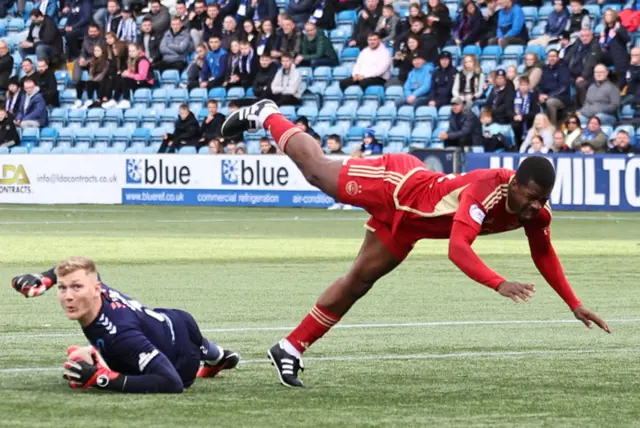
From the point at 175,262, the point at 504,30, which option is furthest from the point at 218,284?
the point at 504,30

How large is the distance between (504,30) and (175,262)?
1456 centimetres

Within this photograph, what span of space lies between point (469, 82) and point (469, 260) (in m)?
22.2

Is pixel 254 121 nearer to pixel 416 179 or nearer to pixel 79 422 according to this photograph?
pixel 416 179

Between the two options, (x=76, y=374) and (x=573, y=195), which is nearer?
(x=76, y=374)

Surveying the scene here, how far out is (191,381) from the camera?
831cm

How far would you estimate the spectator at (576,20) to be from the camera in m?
29.1

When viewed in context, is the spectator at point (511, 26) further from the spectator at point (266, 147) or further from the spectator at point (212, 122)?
the spectator at point (212, 122)

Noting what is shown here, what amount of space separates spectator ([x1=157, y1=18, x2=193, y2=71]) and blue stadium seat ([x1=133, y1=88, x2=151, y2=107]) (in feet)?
2.43

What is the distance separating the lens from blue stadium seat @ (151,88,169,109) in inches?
1401

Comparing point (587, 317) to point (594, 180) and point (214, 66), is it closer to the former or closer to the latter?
point (594, 180)

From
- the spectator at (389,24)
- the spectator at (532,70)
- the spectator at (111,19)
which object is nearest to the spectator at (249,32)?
the spectator at (389,24)

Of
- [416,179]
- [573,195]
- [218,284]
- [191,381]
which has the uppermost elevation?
[416,179]

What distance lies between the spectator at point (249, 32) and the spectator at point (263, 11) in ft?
1.61

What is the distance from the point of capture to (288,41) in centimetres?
3322
